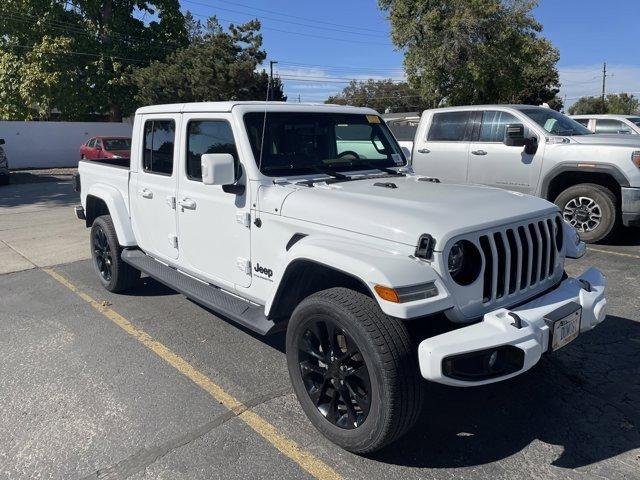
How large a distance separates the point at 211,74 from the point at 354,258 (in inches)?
981

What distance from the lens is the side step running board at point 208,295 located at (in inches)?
137

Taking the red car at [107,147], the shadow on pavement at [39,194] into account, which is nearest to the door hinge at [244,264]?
the shadow on pavement at [39,194]

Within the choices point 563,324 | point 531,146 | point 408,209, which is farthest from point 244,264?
point 531,146

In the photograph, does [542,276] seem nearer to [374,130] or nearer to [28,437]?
[374,130]

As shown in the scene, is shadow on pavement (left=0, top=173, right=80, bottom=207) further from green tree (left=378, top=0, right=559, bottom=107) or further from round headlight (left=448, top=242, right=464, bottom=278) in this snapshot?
green tree (left=378, top=0, right=559, bottom=107)

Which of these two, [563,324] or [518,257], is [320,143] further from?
[563,324]

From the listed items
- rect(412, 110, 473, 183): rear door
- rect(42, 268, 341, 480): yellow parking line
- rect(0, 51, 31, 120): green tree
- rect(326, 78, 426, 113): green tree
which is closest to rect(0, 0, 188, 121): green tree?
rect(0, 51, 31, 120): green tree

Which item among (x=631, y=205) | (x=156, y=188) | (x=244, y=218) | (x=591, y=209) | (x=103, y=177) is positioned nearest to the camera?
(x=244, y=218)

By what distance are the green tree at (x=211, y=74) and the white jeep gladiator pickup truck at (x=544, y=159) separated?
18.9 metres

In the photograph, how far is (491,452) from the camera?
114 inches

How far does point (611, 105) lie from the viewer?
6762 centimetres

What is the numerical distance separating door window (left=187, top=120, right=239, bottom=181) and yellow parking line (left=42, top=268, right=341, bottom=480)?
145cm

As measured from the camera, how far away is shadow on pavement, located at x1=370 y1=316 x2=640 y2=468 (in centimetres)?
289

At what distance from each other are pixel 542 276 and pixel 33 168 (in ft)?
89.8
